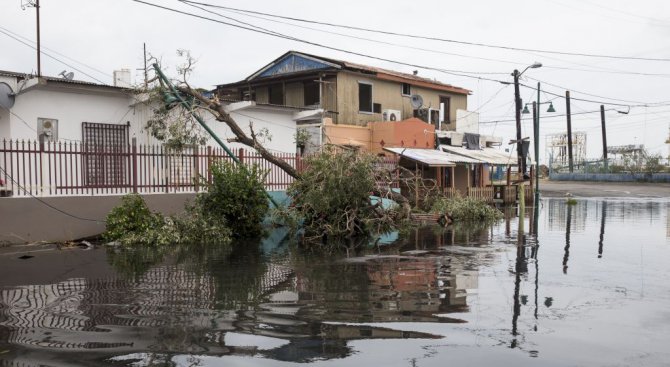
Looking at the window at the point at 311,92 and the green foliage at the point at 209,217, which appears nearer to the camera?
the green foliage at the point at 209,217

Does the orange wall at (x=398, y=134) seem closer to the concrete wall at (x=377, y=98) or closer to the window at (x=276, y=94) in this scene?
the concrete wall at (x=377, y=98)

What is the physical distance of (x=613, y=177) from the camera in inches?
2122

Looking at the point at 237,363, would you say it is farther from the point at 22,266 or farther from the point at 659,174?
the point at 659,174

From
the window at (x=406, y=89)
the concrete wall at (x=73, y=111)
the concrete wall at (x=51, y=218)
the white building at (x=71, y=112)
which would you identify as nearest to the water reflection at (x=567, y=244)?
the concrete wall at (x=51, y=218)

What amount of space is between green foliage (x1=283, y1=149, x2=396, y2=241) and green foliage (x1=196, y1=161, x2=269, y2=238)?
0.94 meters

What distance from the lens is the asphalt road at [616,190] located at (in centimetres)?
4088

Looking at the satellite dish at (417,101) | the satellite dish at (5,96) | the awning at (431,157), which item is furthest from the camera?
the satellite dish at (417,101)

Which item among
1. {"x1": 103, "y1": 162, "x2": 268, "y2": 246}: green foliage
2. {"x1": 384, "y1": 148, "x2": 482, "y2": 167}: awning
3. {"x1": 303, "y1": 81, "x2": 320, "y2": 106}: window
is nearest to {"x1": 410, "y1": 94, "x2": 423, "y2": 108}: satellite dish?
{"x1": 384, "y1": 148, "x2": 482, "y2": 167}: awning

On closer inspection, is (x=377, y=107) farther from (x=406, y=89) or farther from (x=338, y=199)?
(x=338, y=199)

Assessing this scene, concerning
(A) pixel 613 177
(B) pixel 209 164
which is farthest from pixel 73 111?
(A) pixel 613 177

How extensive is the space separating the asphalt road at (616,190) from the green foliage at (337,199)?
1147 inches

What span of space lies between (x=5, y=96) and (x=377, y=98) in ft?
65.2

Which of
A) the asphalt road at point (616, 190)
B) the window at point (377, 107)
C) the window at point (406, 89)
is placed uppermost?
the window at point (406, 89)

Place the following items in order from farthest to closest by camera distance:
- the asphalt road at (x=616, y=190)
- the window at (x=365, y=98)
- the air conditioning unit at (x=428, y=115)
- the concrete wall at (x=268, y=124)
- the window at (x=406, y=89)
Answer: the asphalt road at (x=616, y=190) → the air conditioning unit at (x=428, y=115) → the window at (x=406, y=89) → the window at (x=365, y=98) → the concrete wall at (x=268, y=124)
